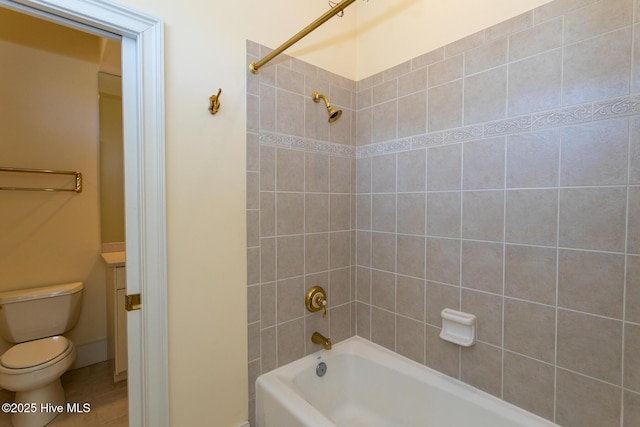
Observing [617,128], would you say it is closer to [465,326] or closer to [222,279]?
[465,326]

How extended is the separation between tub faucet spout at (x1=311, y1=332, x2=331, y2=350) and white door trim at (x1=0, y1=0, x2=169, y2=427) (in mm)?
755

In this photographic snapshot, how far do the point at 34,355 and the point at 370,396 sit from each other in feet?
6.77

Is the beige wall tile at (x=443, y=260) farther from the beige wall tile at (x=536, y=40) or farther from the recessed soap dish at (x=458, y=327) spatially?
the beige wall tile at (x=536, y=40)

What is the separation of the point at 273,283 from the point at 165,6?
→ 4.15 feet

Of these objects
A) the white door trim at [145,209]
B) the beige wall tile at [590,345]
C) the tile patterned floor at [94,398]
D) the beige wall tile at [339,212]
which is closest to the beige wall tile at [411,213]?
the beige wall tile at [339,212]

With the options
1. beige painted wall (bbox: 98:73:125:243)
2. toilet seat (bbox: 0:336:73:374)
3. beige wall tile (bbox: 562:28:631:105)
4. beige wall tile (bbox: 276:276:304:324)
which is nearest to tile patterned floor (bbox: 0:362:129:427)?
toilet seat (bbox: 0:336:73:374)

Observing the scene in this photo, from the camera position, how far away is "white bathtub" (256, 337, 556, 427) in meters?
1.17

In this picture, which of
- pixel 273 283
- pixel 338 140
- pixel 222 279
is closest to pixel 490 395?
pixel 273 283

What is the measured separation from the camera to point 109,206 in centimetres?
241

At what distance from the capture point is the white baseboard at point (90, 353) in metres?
2.31

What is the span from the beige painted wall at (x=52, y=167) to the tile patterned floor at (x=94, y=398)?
0.26 m

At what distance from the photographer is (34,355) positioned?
68.3 inches

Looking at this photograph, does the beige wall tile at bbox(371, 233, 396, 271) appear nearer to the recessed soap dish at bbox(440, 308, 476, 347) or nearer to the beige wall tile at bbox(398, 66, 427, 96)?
the recessed soap dish at bbox(440, 308, 476, 347)

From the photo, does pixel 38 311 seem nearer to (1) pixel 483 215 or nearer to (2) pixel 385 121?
(2) pixel 385 121
